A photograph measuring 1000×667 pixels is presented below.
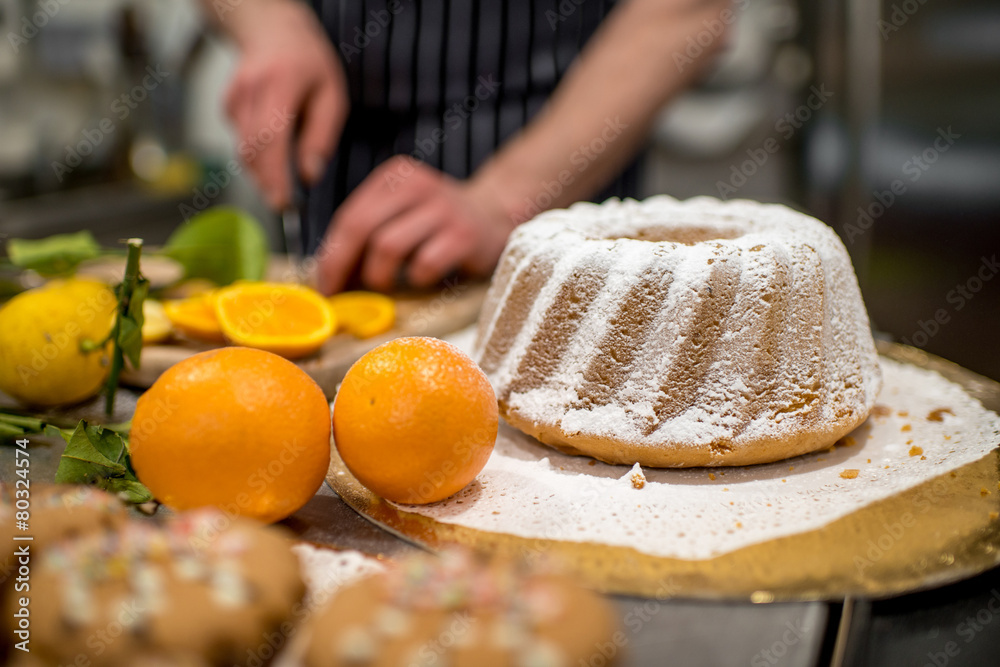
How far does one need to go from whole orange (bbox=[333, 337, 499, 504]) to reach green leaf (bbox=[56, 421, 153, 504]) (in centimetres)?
24

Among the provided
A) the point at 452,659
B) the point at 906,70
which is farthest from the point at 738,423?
the point at 906,70

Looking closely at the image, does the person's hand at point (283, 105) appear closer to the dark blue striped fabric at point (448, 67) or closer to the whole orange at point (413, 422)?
the dark blue striped fabric at point (448, 67)

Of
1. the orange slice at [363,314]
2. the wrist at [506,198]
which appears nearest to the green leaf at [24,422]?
the orange slice at [363,314]

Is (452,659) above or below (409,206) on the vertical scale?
above

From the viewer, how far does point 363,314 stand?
1.54 meters

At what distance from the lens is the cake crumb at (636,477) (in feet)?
3.04

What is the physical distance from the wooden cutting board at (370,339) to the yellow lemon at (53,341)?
9cm

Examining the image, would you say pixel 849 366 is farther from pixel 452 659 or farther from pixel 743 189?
pixel 743 189

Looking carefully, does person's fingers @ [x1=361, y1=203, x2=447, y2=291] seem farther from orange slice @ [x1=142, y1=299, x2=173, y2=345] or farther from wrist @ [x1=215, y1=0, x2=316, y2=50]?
wrist @ [x1=215, y1=0, x2=316, y2=50]

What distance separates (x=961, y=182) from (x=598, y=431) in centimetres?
146

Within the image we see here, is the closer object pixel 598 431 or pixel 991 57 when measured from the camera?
pixel 598 431

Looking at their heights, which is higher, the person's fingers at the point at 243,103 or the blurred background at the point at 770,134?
the person's fingers at the point at 243,103

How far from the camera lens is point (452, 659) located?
1.54 feet

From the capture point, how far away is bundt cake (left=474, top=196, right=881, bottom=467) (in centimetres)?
97
